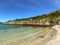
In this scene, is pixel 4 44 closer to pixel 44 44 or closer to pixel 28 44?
pixel 28 44

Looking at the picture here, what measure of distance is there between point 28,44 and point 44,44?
70.7 inches

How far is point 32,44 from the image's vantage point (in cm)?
1452

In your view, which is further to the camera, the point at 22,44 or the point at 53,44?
the point at 22,44

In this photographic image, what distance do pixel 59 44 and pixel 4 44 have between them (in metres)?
6.26

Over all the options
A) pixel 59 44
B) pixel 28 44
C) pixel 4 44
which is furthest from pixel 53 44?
pixel 4 44

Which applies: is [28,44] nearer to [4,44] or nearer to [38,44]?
[38,44]

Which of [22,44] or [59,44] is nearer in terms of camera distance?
[59,44]

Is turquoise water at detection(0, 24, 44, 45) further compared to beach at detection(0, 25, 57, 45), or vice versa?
turquoise water at detection(0, 24, 44, 45)

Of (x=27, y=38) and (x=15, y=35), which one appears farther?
(x=15, y=35)

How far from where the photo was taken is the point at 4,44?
595 inches

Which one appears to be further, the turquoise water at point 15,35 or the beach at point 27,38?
the turquoise water at point 15,35

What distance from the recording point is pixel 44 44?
14.4m

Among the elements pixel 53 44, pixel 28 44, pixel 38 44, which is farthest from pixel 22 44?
pixel 53 44

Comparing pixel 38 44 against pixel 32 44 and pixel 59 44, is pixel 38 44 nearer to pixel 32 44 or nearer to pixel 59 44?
pixel 32 44
